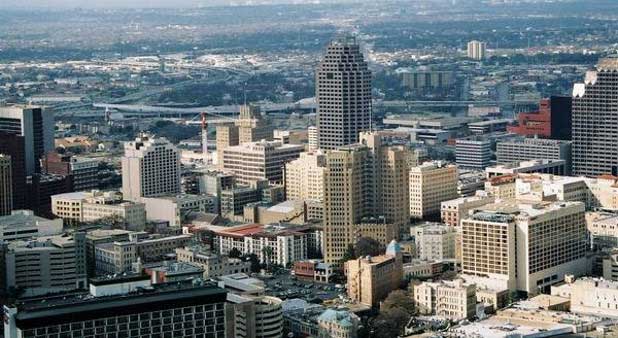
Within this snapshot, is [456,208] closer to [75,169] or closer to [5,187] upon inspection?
[5,187]

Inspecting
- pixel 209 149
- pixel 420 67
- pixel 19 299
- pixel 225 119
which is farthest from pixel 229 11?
pixel 19 299

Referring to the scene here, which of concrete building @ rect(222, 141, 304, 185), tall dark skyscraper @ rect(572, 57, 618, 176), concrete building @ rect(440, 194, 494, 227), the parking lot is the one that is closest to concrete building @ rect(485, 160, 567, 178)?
tall dark skyscraper @ rect(572, 57, 618, 176)

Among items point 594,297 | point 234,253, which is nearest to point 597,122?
point 234,253

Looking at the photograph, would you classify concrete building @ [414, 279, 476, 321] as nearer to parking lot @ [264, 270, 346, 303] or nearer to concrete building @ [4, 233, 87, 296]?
parking lot @ [264, 270, 346, 303]

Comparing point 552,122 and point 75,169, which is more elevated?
point 552,122

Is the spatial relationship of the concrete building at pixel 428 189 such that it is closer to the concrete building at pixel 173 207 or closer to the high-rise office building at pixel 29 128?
the concrete building at pixel 173 207

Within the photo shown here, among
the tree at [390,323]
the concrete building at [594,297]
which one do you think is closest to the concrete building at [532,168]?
the concrete building at [594,297]
